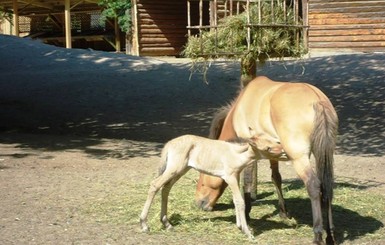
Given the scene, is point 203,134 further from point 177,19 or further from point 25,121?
point 177,19

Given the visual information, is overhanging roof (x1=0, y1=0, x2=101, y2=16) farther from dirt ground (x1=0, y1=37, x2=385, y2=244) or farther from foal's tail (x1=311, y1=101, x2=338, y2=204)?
foal's tail (x1=311, y1=101, x2=338, y2=204)

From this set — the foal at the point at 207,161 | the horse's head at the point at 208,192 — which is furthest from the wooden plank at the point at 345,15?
the foal at the point at 207,161

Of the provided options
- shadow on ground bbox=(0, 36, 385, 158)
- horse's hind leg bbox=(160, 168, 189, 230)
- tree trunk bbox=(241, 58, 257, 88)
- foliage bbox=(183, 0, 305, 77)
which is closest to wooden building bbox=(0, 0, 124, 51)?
shadow on ground bbox=(0, 36, 385, 158)

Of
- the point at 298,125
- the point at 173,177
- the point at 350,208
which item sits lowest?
the point at 350,208

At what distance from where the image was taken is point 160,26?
90.3 ft

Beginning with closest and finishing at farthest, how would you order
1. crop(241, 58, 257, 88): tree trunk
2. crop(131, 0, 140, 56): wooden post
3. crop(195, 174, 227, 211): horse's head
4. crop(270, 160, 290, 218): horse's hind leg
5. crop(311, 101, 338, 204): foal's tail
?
crop(311, 101, 338, 204): foal's tail < crop(270, 160, 290, 218): horse's hind leg < crop(195, 174, 227, 211): horse's head < crop(241, 58, 257, 88): tree trunk < crop(131, 0, 140, 56): wooden post

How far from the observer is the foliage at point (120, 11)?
26891mm

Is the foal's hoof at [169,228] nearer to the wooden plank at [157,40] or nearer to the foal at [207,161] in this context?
the foal at [207,161]

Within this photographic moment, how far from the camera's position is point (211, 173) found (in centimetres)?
682

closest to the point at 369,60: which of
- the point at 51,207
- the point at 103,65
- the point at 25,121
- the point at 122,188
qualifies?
the point at 103,65

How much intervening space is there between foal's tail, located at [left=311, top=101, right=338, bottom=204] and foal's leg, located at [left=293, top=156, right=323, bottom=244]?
0.07m

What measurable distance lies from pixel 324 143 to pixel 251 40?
2.13m

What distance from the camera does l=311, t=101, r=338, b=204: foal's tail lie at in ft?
20.1

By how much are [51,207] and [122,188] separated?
1.32m
